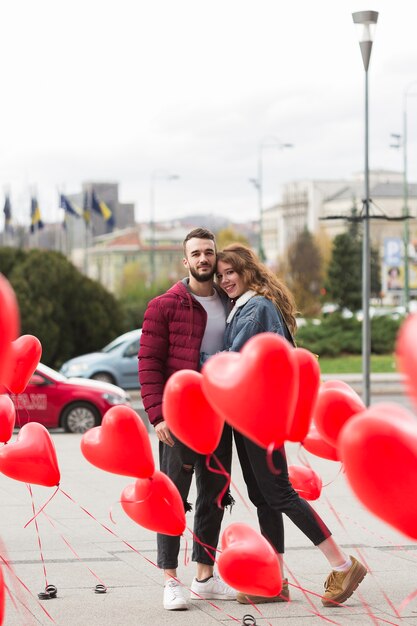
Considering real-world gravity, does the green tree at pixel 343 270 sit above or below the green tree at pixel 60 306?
below

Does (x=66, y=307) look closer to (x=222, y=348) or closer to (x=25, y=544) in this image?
(x=25, y=544)

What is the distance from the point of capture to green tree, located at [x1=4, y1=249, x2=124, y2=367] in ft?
87.9

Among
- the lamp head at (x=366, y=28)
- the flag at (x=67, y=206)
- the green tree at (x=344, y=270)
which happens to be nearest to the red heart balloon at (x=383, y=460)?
the lamp head at (x=366, y=28)

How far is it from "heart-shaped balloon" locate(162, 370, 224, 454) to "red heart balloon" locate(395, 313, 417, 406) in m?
1.16

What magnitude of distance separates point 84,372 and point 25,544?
17.1m

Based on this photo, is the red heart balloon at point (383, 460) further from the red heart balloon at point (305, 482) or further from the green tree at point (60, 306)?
the green tree at point (60, 306)

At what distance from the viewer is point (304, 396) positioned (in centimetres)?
410

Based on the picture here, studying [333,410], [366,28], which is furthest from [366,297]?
[333,410]

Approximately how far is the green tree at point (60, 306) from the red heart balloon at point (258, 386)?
2318 cm

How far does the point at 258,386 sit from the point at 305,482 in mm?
2528

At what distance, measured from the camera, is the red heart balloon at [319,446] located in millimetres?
5148

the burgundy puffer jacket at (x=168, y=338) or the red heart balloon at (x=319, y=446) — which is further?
the burgundy puffer jacket at (x=168, y=338)

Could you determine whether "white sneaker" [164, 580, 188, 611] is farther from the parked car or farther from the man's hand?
the parked car

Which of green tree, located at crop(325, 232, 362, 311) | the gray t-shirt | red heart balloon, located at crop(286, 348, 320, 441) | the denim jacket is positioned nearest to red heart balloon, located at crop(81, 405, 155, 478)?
red heart balloon, located at crop(286, 348, 320, 441)
